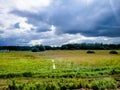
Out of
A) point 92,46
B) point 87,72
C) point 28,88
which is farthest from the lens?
point 92,46

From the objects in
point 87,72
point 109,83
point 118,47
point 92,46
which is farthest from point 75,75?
point 118,47

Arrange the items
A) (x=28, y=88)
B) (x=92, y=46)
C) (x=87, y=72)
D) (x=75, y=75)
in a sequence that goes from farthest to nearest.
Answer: (x=92, y=46), (x=87, y=72), (x=75, y=75), (x=28, y=88)

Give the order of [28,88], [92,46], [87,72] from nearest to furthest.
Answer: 1. [28,88]
2. [87,72]
3. [92,46]

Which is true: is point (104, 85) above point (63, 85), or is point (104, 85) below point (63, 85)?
below

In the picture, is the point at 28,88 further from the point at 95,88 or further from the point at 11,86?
the point at 95,88

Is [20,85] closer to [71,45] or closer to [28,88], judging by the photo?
[28,88]

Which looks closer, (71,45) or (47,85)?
(47,85)

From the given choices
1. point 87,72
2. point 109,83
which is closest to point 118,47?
point 87,72

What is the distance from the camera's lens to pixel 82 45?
98.6 meters

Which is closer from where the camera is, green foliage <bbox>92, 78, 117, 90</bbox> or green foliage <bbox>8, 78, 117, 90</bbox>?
green foliage <bbox>8, 78, 117, 90</bbox>

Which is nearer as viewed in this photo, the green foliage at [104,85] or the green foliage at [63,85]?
the green foliage at [63,85]

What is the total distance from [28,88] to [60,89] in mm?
1816

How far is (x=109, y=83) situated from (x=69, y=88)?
2407 millimetres

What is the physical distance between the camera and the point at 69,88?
685 inches
